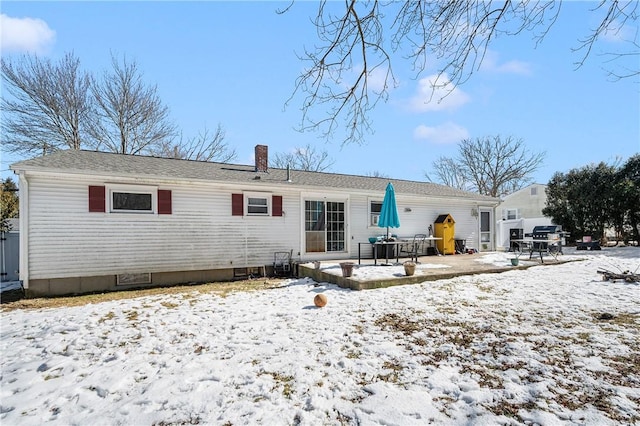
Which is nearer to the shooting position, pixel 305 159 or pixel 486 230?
pixel 486 230

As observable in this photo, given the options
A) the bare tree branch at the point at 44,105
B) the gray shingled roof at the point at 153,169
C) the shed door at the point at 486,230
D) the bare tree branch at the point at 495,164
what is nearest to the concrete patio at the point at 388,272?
the gray shingled roof at the point at 153,169

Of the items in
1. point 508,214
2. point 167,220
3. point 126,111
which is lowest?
point 167,220

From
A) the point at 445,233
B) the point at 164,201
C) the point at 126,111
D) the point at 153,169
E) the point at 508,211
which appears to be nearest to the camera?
the point at 164,201

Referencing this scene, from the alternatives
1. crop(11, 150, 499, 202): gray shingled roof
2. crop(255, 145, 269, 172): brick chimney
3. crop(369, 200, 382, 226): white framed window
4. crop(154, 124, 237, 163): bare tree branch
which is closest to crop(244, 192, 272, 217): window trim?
crop(11, 150, 499, 202): gray shingled roof

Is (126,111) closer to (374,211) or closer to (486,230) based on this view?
(374,211)

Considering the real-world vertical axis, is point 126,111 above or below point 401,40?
above

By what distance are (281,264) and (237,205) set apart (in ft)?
7.56

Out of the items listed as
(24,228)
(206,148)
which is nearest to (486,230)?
(24,228)

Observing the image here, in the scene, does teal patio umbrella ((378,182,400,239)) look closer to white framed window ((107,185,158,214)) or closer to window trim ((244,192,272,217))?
window trim ((244,192,272,217))

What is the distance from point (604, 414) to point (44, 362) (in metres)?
5.50

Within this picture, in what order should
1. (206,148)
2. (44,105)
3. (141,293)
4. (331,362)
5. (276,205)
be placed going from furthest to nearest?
(206,148) < (44,105) < (276,205) < (141,293) < (331,362)

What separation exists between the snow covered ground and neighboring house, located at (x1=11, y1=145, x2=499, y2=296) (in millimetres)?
1923

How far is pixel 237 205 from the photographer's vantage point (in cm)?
933

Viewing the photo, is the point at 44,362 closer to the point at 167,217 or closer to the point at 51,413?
the point at 51,413
